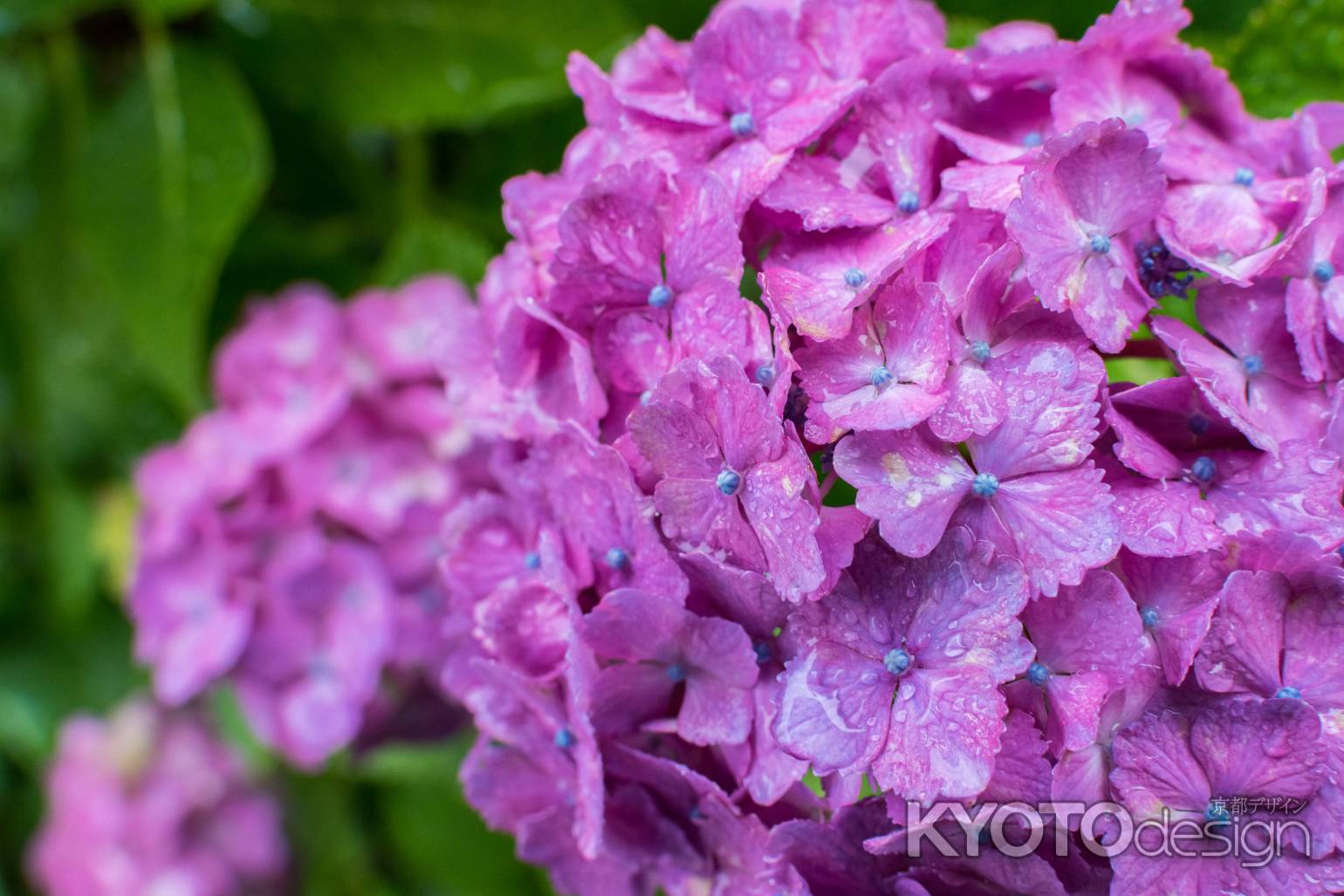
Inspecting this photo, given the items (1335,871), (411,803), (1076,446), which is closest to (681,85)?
(1076,446)

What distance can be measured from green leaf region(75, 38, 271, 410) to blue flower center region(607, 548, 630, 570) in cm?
48

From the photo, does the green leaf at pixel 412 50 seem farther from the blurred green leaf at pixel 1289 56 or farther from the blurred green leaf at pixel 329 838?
the blurred green leaf at pixel 329 838

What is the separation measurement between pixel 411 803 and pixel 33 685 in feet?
1.38

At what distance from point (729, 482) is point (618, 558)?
0.07 meters

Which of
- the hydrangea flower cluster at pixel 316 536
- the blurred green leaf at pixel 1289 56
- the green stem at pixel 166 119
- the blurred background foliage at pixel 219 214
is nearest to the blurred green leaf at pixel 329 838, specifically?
the blurred background foliage at pixel 219 214

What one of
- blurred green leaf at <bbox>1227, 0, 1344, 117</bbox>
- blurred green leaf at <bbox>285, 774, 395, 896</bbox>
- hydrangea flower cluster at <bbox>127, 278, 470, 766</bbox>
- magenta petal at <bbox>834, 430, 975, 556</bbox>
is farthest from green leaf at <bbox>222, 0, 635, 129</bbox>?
blurred green leaf at <bbox>285, 774, 395, 896</bbox>

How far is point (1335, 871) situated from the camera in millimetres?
369

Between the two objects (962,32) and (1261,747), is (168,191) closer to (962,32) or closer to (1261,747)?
(962,32)

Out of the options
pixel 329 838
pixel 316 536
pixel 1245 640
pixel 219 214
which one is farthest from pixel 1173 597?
pixel 329 838

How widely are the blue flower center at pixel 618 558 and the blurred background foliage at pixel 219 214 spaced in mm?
385

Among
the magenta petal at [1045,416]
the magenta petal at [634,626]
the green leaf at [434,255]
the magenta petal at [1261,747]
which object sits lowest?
the green leaf at [434,255]

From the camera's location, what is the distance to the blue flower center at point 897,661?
0.37 metres

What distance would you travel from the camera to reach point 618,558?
42 centimetres

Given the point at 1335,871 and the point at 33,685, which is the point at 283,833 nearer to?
the point at 33,685
